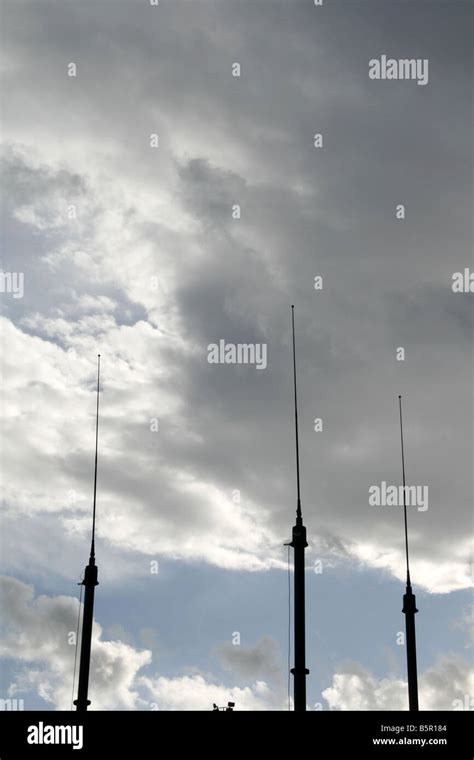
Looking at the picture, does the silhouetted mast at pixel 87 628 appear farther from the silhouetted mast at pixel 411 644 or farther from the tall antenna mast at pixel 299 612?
the silhouetted mast at pixel 411 644

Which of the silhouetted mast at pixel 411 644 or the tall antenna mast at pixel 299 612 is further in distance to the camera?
the silhouetted mast at pixel 411 644

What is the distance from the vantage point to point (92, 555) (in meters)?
44.5

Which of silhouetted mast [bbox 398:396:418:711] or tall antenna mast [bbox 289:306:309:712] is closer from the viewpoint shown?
tall antenna mast [bbox 289:306:309:712]

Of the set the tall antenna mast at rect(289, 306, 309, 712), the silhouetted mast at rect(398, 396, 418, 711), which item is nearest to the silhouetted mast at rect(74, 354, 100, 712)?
the tall antenna mast at rect(289, 306, 309, 712)

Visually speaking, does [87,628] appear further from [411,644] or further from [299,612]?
[411,644]

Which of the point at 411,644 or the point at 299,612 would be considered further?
the point at 411,644

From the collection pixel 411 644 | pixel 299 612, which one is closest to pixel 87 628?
pixel 299 612

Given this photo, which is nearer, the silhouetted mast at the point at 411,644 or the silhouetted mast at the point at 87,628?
the silhouetted mast at the point at 87,628

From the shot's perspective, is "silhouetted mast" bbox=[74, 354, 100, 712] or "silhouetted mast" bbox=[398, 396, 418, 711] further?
"silhouetted mast" bbox=[398, 396, 418, 711]

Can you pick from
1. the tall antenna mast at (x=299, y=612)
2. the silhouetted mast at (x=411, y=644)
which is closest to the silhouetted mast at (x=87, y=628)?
the tall antenna mast at (x=299, y=612)

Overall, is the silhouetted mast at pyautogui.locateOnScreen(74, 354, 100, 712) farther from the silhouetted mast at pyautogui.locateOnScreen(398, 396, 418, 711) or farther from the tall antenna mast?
the silhouetted mast at pyautogui.locateOnScreen(398, 396, 418, 711)
